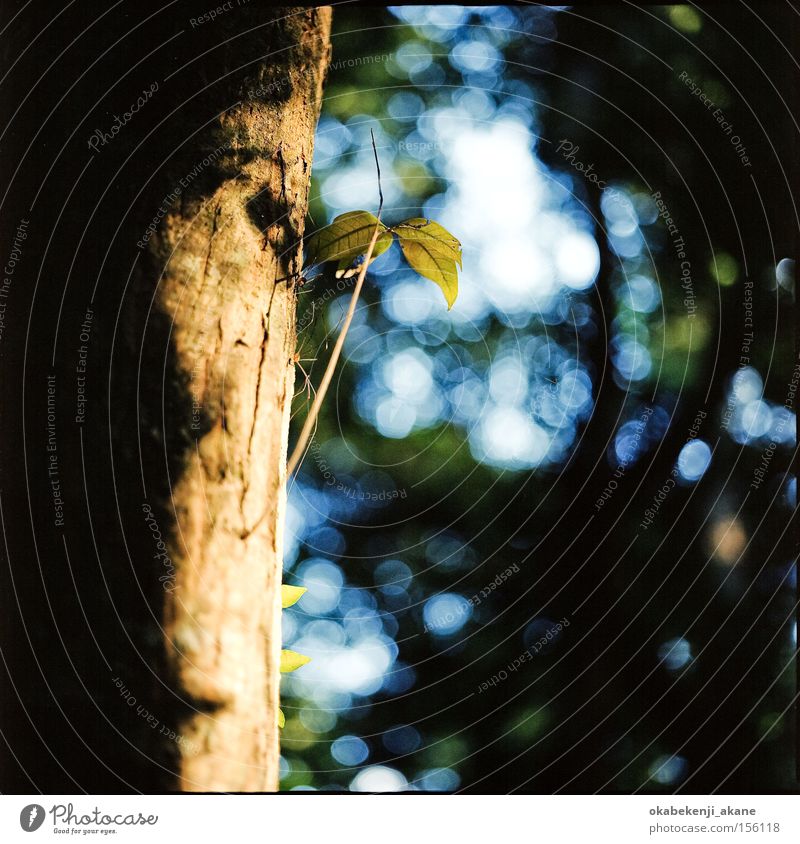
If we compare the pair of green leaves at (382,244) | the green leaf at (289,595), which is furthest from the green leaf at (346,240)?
the green leaf at (289,595)

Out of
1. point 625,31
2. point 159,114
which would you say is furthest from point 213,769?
point 625,31

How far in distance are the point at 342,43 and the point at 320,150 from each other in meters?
0.14

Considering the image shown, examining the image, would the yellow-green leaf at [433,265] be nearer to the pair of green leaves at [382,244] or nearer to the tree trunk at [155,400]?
the pair of green leaves at [382,244]

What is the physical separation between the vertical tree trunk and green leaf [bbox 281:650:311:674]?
0.49ft

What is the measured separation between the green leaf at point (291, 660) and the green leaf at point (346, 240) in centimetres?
43

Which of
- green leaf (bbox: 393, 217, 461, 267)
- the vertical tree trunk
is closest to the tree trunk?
the vertical tree trunk

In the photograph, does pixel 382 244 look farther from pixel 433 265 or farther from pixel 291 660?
pixel 291 660

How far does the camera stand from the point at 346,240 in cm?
70

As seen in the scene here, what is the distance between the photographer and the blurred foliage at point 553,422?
83cm

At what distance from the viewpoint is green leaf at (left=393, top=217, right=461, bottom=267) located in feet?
2.36

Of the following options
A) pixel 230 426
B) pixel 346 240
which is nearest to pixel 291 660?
pixel 230 426

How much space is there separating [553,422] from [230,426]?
58 centimetres

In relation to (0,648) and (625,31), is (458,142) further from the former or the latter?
(0,648)
